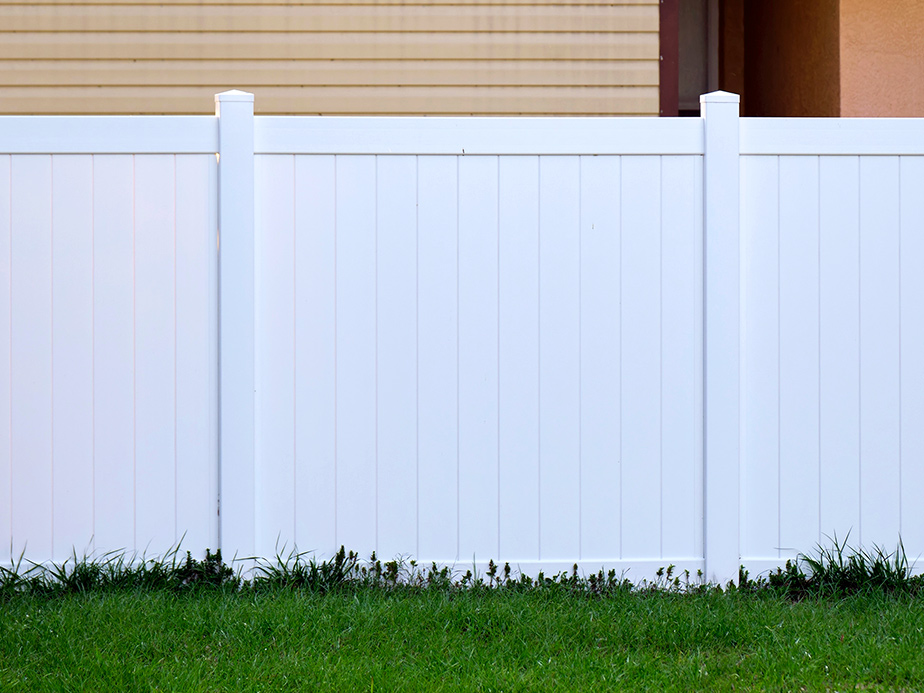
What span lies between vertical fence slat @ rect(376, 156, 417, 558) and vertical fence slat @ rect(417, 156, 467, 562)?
3cm

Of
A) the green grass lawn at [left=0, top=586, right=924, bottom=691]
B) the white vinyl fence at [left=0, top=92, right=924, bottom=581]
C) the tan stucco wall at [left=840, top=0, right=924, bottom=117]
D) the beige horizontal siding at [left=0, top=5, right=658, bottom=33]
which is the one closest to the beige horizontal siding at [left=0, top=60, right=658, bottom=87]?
the beige horizontal siding at [left=0, top=5, right=658, bottom=33]

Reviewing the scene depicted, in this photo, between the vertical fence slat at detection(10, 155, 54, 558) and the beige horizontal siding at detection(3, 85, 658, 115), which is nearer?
the vertical fence slat at detection(10, 155, 54, 558)

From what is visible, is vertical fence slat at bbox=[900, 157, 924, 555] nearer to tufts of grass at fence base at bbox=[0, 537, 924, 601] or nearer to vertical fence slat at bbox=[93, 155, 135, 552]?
tufts of grass at fence base at bbox=[0, 537, 924, 601]

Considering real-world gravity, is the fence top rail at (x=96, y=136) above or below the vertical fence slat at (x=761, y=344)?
above

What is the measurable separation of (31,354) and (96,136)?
0.82m

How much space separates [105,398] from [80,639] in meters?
0.89

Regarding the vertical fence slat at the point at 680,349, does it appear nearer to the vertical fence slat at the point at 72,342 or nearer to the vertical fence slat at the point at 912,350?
the vertical fence slat at the point at 912,350

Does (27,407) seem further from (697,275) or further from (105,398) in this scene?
(697,275)

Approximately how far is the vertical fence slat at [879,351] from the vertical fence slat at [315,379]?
6.42 feet

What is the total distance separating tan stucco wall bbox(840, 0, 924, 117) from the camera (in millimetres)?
5211

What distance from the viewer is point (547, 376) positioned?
3.26 meters

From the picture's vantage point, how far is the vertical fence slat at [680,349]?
3266 mm

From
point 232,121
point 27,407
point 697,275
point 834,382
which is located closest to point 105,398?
point 27,407

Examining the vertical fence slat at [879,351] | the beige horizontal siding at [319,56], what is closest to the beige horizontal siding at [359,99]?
the beige horizontal siding at [319,56]
